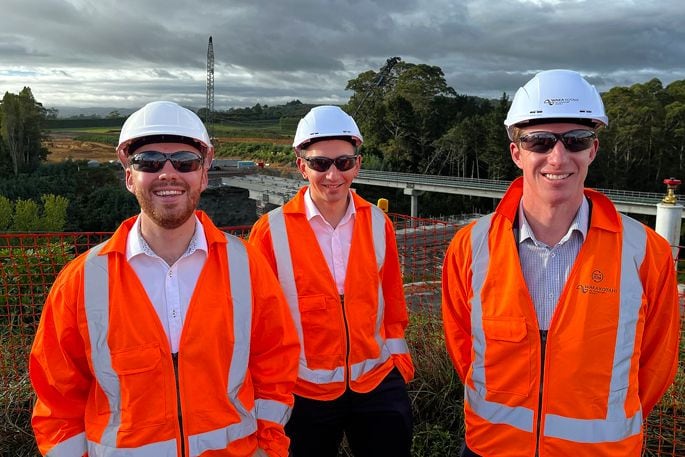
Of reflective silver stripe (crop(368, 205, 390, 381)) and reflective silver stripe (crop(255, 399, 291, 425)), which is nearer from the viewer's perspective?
reflective silver stripe (crop(255, 399, 291, 425))

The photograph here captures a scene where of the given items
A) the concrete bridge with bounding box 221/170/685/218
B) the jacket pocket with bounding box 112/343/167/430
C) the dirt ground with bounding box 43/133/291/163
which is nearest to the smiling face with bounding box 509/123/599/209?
the jacket pocket with bounding box 112/343/167/430

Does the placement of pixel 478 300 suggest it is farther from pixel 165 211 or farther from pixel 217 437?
pixel 165 211

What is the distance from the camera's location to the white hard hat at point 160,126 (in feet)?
7.29

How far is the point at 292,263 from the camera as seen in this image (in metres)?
2.92

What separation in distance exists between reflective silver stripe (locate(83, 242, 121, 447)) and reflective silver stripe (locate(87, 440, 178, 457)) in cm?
3

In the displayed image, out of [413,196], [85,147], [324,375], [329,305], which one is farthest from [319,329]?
[85,147]

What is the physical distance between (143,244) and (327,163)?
1191mm

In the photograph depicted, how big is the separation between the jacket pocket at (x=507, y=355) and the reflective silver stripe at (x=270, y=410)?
90cm

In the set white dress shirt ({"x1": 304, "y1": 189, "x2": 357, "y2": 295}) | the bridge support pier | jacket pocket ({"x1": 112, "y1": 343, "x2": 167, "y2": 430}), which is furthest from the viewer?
the bridge support pier

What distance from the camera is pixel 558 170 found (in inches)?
86.1

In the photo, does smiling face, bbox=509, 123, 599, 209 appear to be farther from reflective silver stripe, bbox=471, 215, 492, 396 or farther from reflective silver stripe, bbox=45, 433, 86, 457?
reflective silver stripe, bbox=45, 433, 86, 457

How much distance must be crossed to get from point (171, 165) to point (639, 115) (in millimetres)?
44312

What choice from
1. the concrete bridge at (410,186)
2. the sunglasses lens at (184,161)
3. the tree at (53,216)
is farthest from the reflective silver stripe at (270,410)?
the tree at (53,216)

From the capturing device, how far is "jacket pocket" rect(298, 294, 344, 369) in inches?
113
